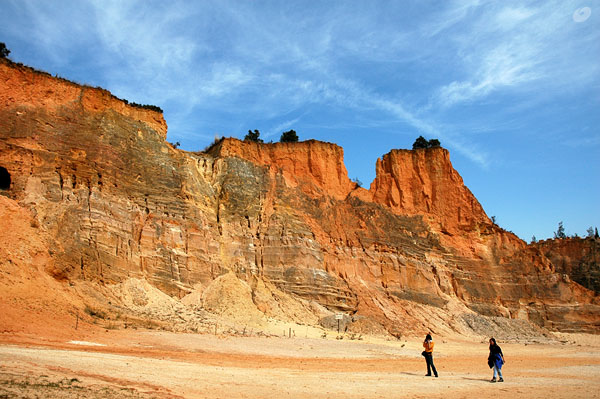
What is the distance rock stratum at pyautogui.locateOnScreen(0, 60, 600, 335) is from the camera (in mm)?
26453

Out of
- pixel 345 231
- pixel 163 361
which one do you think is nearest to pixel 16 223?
pixel 163 361

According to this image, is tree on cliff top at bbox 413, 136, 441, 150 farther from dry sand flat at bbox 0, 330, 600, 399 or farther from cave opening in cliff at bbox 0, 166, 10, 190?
cave opening in cliff at bbox 0, 166, 10, 190

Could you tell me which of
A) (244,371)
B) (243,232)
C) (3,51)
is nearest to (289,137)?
(243,232)

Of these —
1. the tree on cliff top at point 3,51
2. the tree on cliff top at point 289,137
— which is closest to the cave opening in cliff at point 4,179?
the tree on cliff top at point 3,51

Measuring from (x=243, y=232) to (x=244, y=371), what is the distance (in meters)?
21.7

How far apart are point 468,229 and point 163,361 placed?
40.4 meters

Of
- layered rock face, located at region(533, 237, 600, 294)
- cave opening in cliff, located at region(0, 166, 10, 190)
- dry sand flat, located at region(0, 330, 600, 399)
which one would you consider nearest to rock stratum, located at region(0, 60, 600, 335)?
cave opening in cliff, located at region(0, 166, 10, 190)

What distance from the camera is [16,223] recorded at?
938 inches

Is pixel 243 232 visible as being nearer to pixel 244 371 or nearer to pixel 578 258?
pixel 244 371

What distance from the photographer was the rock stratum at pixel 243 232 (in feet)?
86.8

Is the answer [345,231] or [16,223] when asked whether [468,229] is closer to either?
[345,231]

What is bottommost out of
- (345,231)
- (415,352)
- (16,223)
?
(415,352)

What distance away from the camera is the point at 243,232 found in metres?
37.0

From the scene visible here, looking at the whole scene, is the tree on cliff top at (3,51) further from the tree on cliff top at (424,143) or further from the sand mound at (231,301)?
the tree on cliff top at (424,143)
